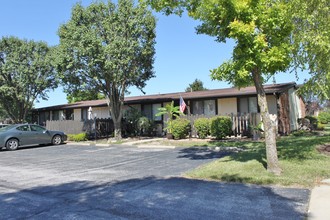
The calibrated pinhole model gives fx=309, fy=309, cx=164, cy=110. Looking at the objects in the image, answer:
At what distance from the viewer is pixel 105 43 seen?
2052 cm

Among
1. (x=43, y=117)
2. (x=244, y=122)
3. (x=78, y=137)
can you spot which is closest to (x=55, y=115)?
(x=43, y=117)

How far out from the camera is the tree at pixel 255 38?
8109 millimetres

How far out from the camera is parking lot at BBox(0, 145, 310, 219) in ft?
17.7

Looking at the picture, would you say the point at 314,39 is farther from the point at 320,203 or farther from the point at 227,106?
the point at 227,106

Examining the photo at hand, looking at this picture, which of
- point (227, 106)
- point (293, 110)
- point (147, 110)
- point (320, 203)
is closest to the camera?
point (320, 203)

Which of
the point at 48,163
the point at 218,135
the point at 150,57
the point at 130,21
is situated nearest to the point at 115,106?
the point at 150,57

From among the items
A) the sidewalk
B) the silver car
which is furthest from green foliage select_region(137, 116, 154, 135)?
the sidewalk

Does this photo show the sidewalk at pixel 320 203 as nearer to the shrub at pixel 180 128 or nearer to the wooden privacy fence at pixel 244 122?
the wooden privacy fence at pixel 244 122

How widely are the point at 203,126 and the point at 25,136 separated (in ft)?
37.4

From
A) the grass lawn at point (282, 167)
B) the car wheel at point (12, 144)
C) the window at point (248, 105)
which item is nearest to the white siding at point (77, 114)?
the car wheel at point (12, 144)

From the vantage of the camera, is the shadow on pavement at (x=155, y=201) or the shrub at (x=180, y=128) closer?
the shadow on pavement at (x=155, y=201)

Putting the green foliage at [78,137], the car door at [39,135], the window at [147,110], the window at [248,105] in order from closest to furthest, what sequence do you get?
the car door at [39,135] → the window at [248,105] → the green foliage at [78,137] → the window at [147,110]

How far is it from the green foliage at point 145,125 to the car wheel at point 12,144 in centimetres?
834

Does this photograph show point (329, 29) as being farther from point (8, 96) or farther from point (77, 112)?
point (8, 96)
